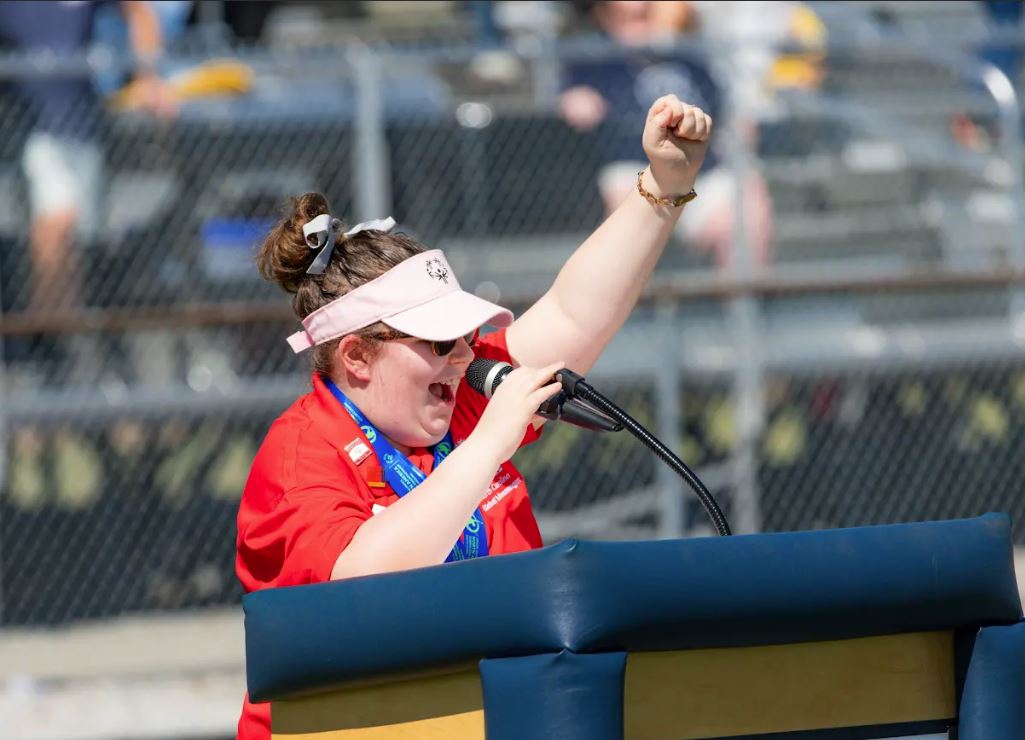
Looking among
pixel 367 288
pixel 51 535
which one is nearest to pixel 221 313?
pixel 51 535

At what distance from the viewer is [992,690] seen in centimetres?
175

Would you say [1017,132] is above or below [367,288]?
above

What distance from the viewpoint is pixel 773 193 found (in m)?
7.07

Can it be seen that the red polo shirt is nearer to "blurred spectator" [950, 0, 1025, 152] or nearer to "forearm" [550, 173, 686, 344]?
"forearm" [550, 173, 686, 344]

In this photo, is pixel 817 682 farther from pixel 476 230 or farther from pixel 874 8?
pixel 874 8

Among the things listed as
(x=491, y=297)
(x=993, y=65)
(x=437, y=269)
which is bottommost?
(x=437, y=269)

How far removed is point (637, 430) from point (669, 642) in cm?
43

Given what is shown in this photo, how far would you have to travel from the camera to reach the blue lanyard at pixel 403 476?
2303 mm

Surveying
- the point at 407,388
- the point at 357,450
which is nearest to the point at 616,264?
the point at 407,388

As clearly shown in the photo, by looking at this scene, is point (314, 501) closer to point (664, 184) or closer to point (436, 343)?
point (436, 343)

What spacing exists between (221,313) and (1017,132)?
3.66m

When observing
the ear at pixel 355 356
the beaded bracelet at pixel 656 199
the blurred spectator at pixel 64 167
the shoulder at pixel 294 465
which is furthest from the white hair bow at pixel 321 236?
the blurred spectator at pixel 64 167

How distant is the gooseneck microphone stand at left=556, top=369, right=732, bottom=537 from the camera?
2025 mm

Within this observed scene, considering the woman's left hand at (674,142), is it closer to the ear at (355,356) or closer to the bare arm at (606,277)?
the bare arm at (606,277)
